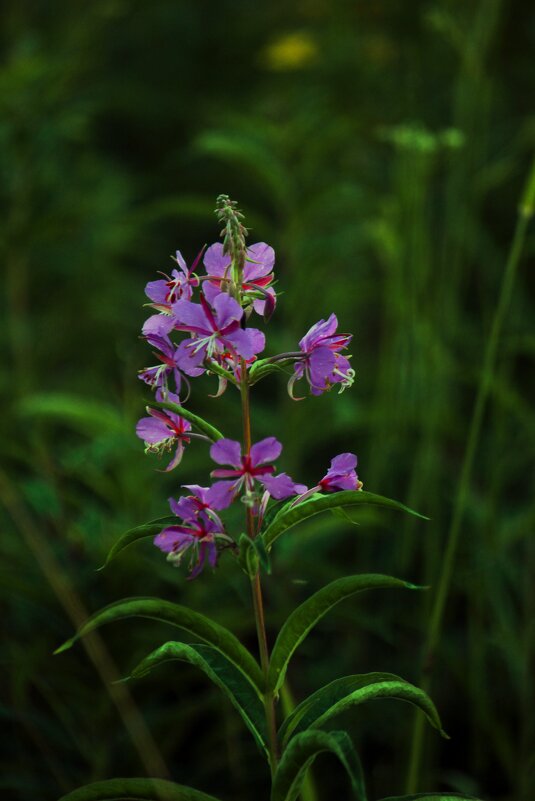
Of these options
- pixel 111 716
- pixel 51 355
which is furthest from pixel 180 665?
pixel 51 355

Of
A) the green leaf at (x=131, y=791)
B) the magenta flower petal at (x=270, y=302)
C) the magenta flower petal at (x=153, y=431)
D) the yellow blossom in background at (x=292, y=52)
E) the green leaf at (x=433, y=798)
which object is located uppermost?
the yellow blossom in background at (x=292, y=52)

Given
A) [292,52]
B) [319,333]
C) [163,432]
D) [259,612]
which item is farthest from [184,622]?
[292,52]

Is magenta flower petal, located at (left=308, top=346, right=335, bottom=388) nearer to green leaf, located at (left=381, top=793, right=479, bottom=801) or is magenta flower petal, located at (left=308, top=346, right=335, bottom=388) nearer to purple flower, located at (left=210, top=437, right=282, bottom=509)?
purple flower, located at (left=210, top=437, right=282, bottom=509)

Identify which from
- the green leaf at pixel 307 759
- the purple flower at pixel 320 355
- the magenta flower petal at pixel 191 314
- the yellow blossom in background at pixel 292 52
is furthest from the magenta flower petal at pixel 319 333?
the yellow blossom in background at pixel 292 52

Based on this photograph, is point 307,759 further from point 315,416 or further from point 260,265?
point 315,416

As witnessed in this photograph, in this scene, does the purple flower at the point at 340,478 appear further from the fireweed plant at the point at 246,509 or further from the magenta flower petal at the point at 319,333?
the magenta flower petal at the point at 319,333

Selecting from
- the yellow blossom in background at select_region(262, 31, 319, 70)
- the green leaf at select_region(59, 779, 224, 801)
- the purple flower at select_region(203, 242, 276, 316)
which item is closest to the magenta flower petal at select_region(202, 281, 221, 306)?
the purple flower at select_region(203, 242, 276, 316)

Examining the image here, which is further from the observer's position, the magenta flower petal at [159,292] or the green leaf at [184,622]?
the magenta flower petal at [159,292]
